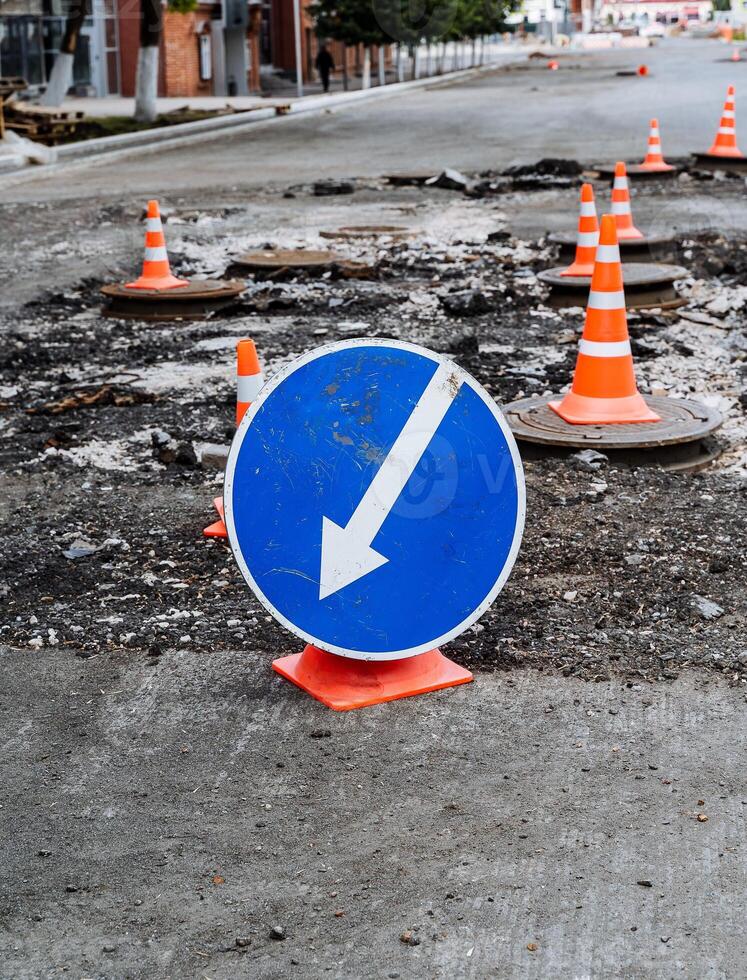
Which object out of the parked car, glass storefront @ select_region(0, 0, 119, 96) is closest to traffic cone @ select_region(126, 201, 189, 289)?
glass storefront @ select_region(0, 0, 119, 96)

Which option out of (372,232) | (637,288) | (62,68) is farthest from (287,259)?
(62,68)

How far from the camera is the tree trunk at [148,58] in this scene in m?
28.7

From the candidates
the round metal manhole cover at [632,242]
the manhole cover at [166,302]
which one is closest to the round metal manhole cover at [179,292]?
the manhole cover at [166,302]

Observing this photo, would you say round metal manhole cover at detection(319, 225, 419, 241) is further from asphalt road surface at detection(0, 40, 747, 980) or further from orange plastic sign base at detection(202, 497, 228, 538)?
orange plastic sign base at detection(202, 497, 228, 538)

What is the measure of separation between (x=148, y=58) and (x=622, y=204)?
68.2 ft

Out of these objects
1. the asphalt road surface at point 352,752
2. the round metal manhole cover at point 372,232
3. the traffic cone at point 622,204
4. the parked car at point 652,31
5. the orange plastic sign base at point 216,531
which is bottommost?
the asphalt road surface at point 352,752

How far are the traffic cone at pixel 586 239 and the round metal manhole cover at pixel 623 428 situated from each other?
13.2 feet

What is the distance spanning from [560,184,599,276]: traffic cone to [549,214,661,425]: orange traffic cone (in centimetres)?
407

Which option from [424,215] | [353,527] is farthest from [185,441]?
[424,215]

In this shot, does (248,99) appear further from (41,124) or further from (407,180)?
(407,180)

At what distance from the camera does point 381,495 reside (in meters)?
3.85

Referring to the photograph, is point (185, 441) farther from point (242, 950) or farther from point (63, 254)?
point (63, 254)

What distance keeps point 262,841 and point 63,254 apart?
11.2 meters

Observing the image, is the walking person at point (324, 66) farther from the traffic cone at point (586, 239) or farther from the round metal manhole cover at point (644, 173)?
the traffic cone at point (586, 239)
